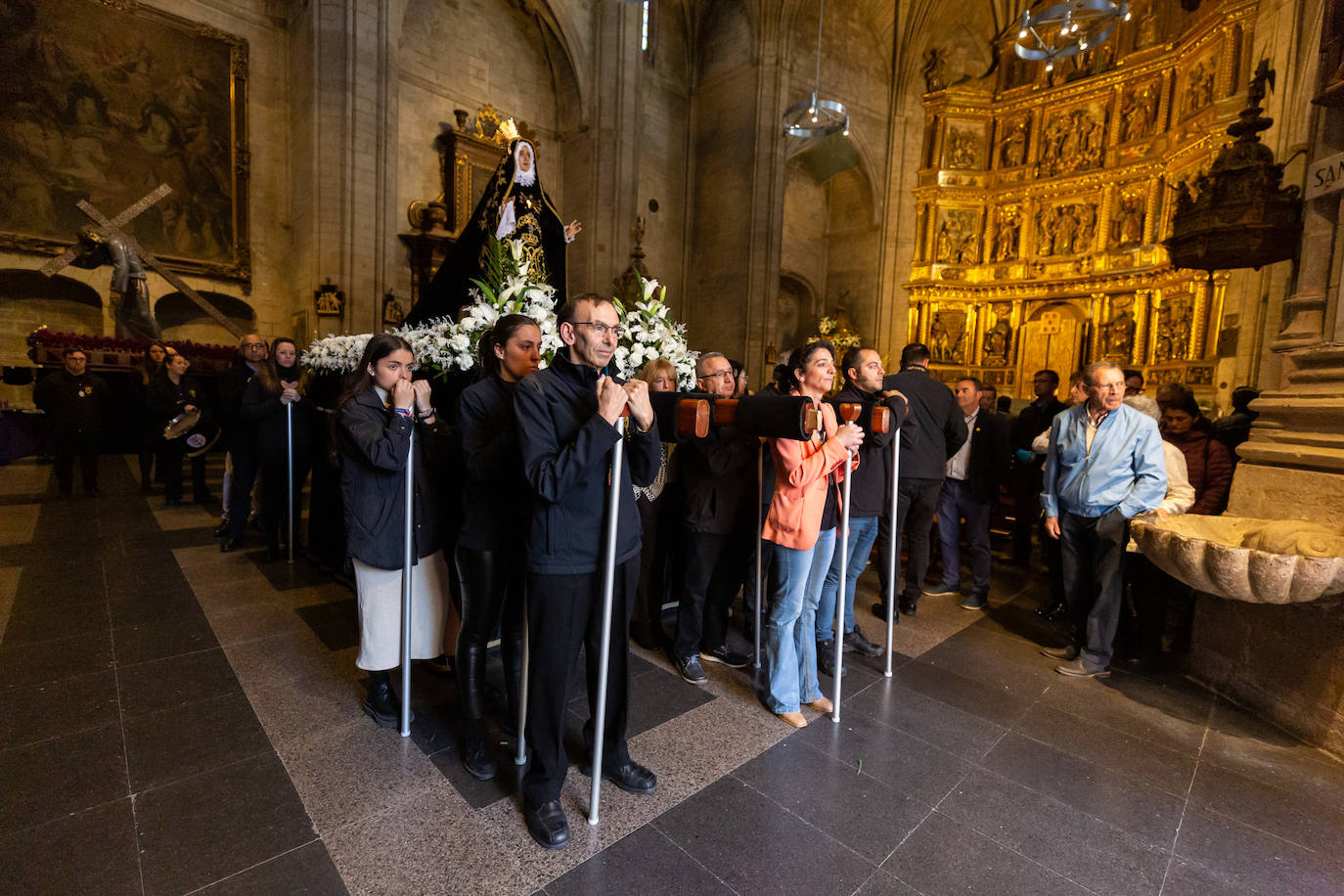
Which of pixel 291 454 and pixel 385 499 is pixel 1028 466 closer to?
pixel 385 499

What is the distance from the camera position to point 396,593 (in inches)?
111

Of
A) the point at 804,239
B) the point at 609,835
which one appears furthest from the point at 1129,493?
the point at 804,239

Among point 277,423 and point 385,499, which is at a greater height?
point 277,423

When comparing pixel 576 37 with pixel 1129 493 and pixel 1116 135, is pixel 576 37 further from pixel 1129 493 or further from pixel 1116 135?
pixel 1129 493

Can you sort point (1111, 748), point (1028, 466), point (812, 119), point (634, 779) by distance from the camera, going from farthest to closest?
point (812, 119) < point (1028, 466) < point (1111, 748) < point (634, 779)

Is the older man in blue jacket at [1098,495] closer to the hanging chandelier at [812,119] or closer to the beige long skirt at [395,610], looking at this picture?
the beige long skirt at [395,610]

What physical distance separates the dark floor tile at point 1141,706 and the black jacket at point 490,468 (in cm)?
298

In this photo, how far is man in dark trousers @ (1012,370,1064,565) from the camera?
596cm

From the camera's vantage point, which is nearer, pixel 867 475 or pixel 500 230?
pixel 867 475

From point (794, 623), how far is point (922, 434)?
6.33 feet

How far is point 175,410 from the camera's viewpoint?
702 cm

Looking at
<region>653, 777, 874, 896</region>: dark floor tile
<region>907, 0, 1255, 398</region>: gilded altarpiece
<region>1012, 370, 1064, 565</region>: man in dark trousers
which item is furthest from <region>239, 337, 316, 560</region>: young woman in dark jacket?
<region>907, 0, 1255, 398</region>: gilded altarpiece

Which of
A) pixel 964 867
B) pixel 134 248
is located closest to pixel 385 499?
pixel 964 867

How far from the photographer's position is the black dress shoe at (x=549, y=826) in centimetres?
209
